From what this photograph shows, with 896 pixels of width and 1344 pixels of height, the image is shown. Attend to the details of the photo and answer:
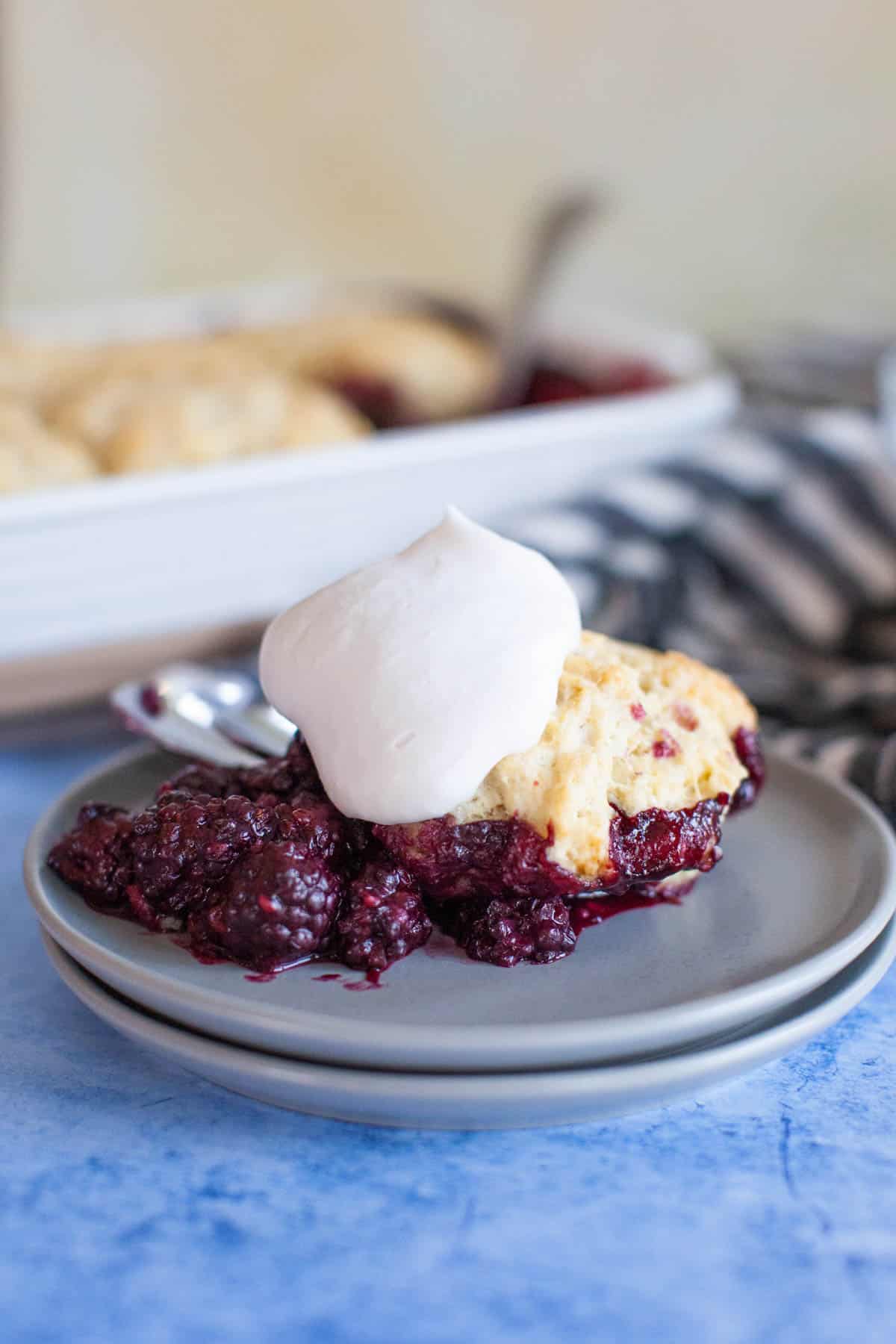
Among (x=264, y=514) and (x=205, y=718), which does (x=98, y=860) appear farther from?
(x=264, y=514)

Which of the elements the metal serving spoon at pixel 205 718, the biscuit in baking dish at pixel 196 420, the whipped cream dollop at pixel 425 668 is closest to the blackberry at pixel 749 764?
the whipped cream dollop at pixel 425 668

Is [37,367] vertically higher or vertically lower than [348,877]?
lower

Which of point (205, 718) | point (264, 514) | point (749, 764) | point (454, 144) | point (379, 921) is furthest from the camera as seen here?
point (454, 144)

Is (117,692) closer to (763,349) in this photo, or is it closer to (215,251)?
(763,349)

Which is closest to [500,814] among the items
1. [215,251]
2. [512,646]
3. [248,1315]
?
[512,646]

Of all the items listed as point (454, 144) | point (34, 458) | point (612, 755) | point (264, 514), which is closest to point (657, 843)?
point (612, 755)

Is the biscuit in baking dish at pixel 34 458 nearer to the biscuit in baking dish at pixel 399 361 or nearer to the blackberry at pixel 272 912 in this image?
the biscuit in baking dish at pixel 399 361

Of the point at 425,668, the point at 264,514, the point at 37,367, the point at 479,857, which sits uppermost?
the point at 425,668
